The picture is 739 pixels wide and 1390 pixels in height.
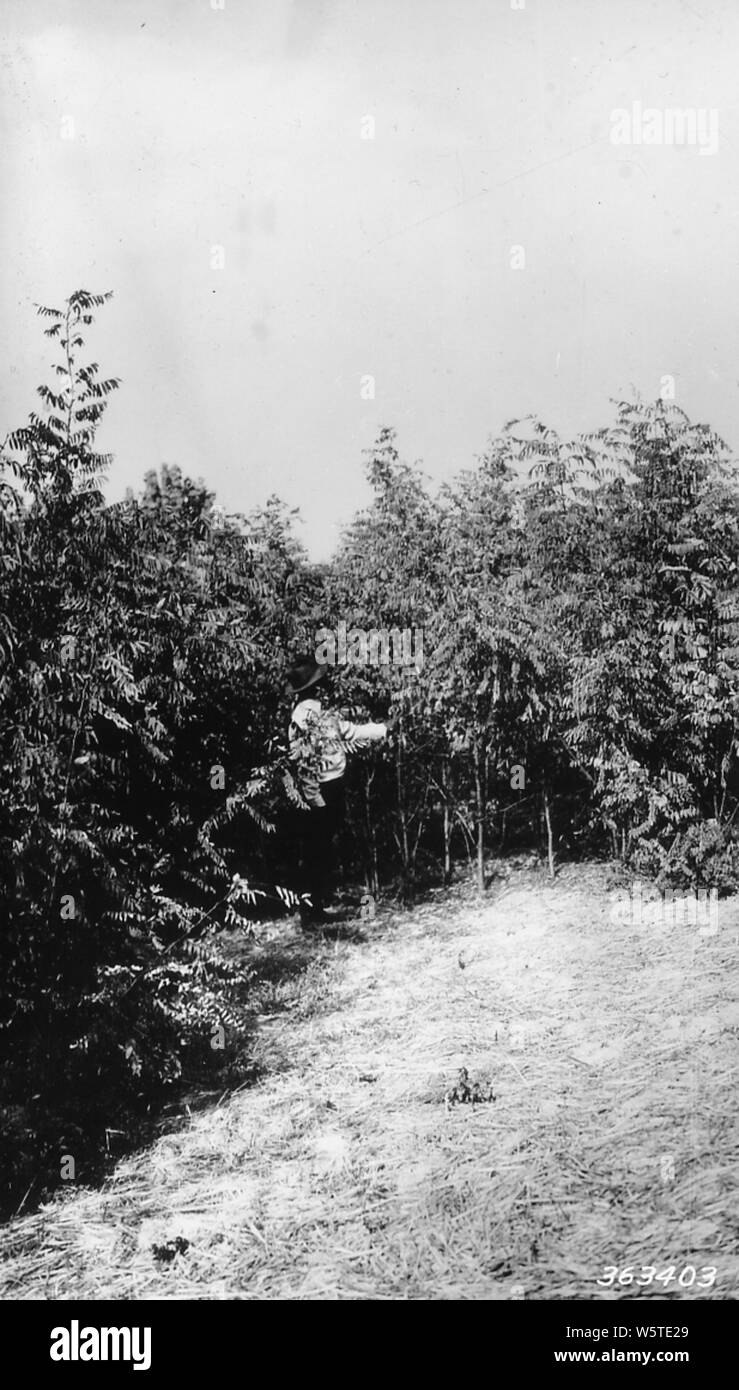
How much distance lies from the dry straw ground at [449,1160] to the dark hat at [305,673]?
2.09 metres

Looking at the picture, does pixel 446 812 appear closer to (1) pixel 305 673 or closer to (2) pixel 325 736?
(1) pixel 305 673

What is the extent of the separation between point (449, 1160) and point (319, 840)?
11.8ft

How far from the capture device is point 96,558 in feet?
12.1

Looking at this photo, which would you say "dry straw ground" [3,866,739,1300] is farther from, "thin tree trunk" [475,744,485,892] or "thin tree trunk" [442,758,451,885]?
"thin tree trunk" [442,758,451,885]

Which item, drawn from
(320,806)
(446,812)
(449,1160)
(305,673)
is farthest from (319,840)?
(449,1160)

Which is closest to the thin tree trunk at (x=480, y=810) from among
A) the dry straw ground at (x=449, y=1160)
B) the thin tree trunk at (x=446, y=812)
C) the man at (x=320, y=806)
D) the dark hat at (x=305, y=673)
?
the thin tree trunk at (x=446, y=812)

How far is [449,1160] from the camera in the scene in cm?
313

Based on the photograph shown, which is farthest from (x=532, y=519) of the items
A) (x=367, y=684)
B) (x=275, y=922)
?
(x=275, y=922)

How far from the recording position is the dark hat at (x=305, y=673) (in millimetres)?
6051

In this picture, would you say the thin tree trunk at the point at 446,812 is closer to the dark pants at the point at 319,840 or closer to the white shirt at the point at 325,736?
the white shirt at the point at 325,736

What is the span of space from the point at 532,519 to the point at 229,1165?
5.01m

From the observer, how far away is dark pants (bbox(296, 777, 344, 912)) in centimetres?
654

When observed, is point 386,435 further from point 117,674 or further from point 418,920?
point 117,674

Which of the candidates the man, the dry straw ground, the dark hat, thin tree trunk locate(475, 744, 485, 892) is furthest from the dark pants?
the dry straw ground
